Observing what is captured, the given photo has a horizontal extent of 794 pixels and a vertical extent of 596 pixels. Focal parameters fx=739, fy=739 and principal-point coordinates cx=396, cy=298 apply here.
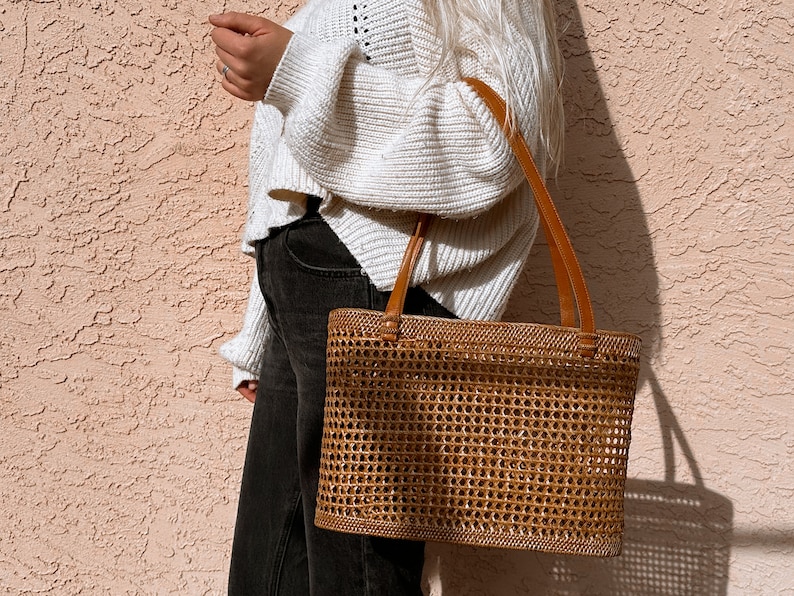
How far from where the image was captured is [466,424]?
0.94 meters

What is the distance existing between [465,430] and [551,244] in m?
0.27

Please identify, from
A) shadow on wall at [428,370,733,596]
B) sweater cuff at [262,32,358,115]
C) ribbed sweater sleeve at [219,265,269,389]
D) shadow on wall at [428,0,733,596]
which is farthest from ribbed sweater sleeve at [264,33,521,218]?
shadow on wall at [428,370,733,596]

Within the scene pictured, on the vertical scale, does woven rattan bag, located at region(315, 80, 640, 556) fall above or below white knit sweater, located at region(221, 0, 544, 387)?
below

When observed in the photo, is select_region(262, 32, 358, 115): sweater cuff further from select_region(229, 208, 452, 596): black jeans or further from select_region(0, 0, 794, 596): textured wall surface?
select_region(0, 0, 794, 596): textured wall surface

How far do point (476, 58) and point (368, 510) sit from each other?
593 mm

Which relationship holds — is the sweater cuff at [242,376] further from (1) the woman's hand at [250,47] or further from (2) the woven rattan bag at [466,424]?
(1) the woman's hand at [250,47]

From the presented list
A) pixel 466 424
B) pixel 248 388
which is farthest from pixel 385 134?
pixel 248 388

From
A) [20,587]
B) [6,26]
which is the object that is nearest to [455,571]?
[20,587]

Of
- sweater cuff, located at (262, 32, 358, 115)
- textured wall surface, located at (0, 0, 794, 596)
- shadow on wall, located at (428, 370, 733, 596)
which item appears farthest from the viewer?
shadow on wall, located at (428, 370, 733, 596)

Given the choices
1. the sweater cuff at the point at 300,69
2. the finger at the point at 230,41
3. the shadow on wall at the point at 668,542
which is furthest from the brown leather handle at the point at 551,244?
the shadow on wall at the point at 668,542

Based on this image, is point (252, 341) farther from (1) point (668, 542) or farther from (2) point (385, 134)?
(1) point (668, 542)

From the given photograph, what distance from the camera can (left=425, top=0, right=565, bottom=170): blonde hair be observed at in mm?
931

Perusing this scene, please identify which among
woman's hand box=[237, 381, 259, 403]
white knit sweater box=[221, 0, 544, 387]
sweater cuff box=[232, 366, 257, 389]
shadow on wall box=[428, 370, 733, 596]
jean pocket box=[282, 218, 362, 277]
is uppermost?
white knit sweater box=[221, 0, 544, 387]

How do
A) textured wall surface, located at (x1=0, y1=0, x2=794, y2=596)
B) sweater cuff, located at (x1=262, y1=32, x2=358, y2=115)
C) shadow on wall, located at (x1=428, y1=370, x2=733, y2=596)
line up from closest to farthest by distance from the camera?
1. sweater cuff, located at (x1=262, y1=32, x2=358, y2=115)
2. textured wall surface, located at (x1=0, y1=0, x2=794, y2=596)
3. shadow on wall, located at (x1=428, y1=370, x2=733, y2=596)
